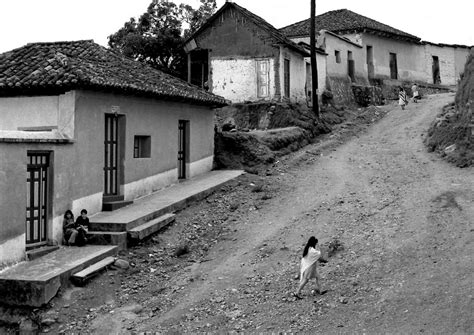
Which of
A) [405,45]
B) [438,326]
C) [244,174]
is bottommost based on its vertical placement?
[438,326]

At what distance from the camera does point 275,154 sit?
21.6 m

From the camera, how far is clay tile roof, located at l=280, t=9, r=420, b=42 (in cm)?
3515

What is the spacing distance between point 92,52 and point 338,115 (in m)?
16.4

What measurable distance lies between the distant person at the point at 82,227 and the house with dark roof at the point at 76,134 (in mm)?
384

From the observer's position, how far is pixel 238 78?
87.4 feet

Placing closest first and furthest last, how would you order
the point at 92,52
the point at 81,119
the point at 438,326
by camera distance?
the point at 438,326, the point at 81,119, the point at 92,52

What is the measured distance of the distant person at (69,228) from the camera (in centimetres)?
1204

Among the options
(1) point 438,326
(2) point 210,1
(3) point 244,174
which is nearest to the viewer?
(1) point 438,326

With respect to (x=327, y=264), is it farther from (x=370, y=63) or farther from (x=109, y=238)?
(x=370, y=63)

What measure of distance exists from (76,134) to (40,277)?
13.4 feet

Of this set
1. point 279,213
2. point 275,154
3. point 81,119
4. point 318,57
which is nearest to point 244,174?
point 275,154

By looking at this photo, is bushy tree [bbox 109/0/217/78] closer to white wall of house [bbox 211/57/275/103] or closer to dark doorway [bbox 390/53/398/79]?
white wall of house [bbox 211/57/275/103]

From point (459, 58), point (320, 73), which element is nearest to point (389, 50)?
point (459, 58)

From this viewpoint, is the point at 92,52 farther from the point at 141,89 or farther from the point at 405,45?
the point at 405,45
